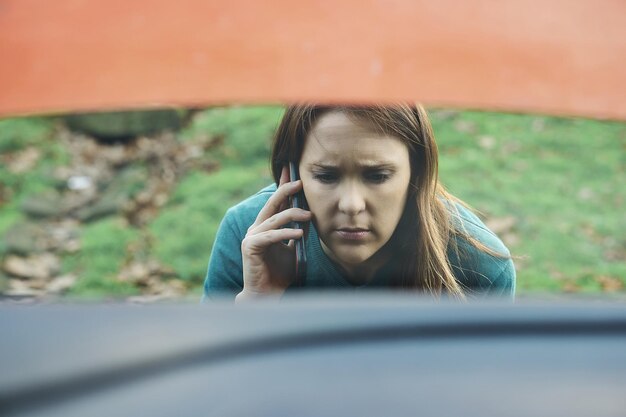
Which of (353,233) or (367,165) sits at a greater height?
(367,165)

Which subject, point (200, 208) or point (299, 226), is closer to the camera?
point (299, 226)

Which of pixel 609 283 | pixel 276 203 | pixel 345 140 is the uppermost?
pixel 345 140

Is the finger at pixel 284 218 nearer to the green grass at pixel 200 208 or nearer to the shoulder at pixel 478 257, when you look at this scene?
the green grass at pixel 200 208

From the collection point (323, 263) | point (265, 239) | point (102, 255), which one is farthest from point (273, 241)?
point (102, 255)

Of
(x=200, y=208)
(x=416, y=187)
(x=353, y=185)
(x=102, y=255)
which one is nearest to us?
(x=353, y=185)

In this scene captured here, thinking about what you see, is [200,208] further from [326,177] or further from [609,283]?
[609,283]

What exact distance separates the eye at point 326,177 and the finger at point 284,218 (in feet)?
0.28

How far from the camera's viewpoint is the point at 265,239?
6.48 feet

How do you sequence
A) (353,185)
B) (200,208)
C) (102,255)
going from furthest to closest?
(102,255) < (200,208) < (353,185)

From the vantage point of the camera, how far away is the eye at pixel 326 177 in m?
1.92

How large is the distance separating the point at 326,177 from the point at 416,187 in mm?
228

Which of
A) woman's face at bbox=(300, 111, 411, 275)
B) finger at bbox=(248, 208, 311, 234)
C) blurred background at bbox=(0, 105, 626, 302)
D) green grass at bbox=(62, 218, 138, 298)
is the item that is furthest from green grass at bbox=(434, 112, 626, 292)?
green grass at bbox=(62, 218, 138, 298)

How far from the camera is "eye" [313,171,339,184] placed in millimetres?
1921

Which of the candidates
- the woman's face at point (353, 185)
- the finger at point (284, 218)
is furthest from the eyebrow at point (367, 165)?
the finger at point (284, 218)
